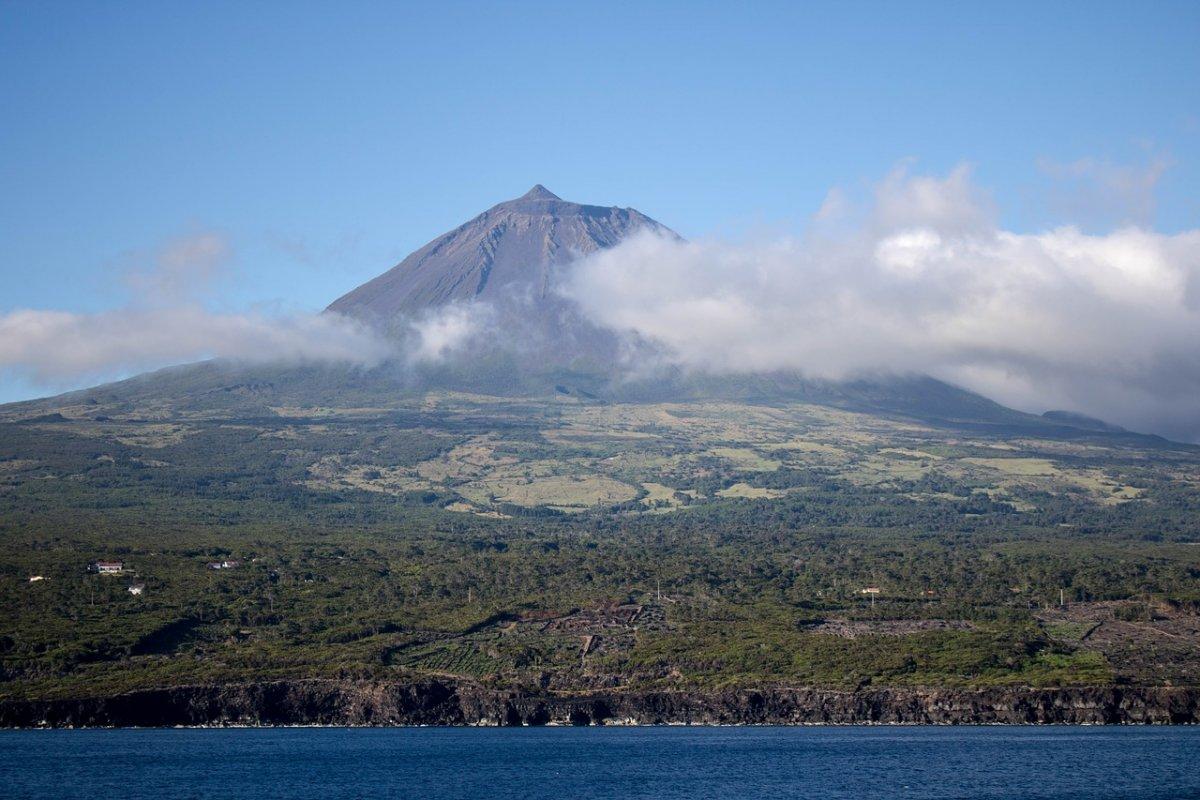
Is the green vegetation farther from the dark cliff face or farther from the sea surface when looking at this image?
the sea surface

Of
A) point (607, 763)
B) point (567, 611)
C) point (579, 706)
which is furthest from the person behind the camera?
point (567, 611)

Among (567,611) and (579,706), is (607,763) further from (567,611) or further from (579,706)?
(567,611)

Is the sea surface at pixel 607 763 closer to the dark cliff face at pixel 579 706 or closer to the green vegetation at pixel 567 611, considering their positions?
the dark cliff face at pixel 579 706

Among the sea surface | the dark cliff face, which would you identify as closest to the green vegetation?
the dark cliff face

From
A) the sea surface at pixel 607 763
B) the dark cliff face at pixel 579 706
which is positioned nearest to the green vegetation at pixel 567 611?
the dark cliff face at pixel 579 706

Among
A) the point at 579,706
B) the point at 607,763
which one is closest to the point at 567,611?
the point at 579,706

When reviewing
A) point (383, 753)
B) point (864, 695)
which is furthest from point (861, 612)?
point (383, 753)
